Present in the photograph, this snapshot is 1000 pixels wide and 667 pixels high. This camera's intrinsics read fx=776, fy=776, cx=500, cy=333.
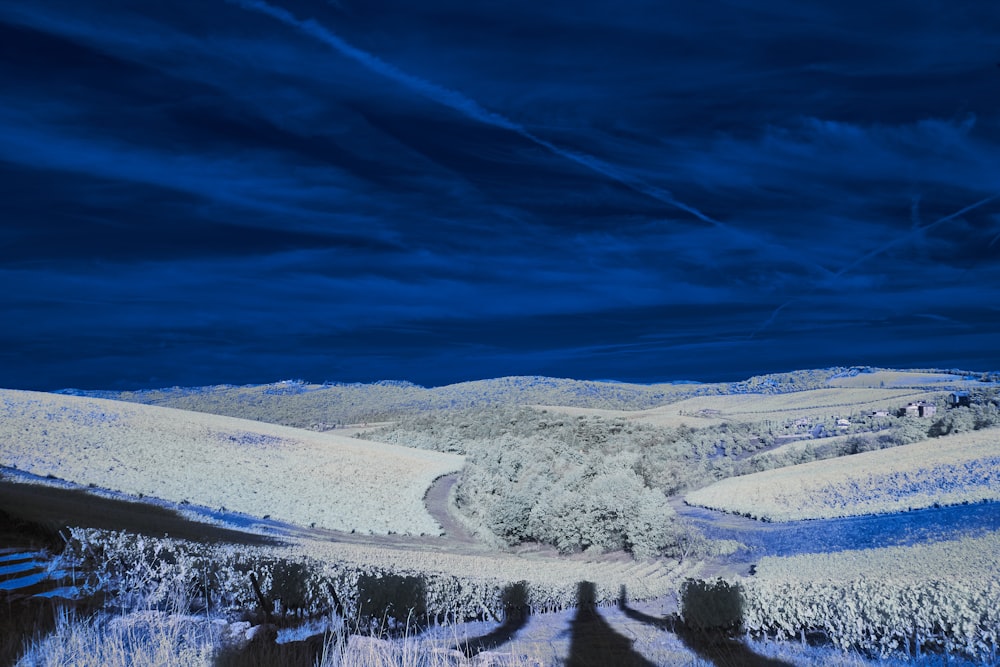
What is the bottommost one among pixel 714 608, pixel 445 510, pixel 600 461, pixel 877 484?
pixel 714 608

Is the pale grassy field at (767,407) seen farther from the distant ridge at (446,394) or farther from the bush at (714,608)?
the bush at (714,608)

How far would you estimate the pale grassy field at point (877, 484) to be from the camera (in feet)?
142

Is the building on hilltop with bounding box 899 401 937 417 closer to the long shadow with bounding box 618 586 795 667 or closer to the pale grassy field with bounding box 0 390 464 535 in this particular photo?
the pale grassy field with bounding box 0 390 464 535

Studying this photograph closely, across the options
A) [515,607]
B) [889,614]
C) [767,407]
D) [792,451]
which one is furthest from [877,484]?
[767,407]

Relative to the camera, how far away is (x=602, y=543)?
39.6 meters

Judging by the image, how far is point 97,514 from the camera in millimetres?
23156

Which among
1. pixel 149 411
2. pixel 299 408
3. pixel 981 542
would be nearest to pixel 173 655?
pixel 981 542

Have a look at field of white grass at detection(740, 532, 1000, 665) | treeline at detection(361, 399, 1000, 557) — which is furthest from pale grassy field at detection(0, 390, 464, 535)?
field of white grass at detection(740, 532, 1000, 665)

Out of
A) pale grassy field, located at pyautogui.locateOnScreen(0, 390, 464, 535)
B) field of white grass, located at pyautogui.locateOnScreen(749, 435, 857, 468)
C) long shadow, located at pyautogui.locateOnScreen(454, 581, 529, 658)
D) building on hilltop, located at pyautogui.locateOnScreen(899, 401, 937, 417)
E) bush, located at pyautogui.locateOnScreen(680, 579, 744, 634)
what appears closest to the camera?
bush, located at pyautogui.locateOnScreen(680, 579, 744, 634)

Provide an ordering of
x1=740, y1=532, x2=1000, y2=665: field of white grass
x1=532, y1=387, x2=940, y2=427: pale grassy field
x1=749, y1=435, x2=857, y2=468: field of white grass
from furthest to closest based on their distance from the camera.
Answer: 1. x1=532, y1=387, x2=940, y2=427: pale grassy field
2. x1=749, y1=435, x2=857, y2=468: field of white grass
3. x1=740, y1=532, x2=1000, y2=665: field of white grass

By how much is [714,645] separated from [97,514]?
1820cm

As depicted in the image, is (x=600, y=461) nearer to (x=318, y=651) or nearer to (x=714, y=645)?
(x=714, y=645)

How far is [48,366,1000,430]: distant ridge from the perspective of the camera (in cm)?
12812

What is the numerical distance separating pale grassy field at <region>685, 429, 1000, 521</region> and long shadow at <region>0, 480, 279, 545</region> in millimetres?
34605
